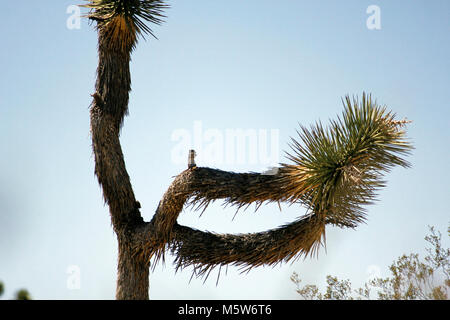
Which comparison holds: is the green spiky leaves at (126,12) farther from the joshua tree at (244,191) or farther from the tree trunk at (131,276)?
the tree trunk at (131,276)

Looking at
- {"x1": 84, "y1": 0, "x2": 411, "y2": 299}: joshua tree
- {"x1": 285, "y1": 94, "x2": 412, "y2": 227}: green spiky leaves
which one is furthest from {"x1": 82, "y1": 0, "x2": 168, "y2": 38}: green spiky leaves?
{"x1": 285, "y1": 94, "x2": 412, "y2": 227}: green spiky leaves

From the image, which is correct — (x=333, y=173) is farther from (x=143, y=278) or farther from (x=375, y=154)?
(x=143, y=278)

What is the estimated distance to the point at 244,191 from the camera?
21.4 feet

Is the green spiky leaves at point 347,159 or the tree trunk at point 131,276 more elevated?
the green spiky leaves at point 347,159

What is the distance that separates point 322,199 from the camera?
20.6ft

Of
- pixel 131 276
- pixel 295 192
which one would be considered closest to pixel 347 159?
pixel 295 192

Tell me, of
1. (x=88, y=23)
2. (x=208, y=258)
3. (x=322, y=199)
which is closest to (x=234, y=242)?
(x=208, y=258)

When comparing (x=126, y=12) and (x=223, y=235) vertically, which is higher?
(x=126, y=12)

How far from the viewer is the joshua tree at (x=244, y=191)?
6.14m

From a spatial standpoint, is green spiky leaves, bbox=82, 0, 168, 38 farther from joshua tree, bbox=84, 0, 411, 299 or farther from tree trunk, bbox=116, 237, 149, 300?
tree trunk, bbox=116, 237, 149, 300

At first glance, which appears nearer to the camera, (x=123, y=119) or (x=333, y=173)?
(x=333, y=173)

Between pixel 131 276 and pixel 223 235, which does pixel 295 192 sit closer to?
pixel 223 235

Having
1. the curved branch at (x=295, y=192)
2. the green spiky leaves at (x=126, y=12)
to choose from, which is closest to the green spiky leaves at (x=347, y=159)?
the curved branch at (x=295, y=192)
